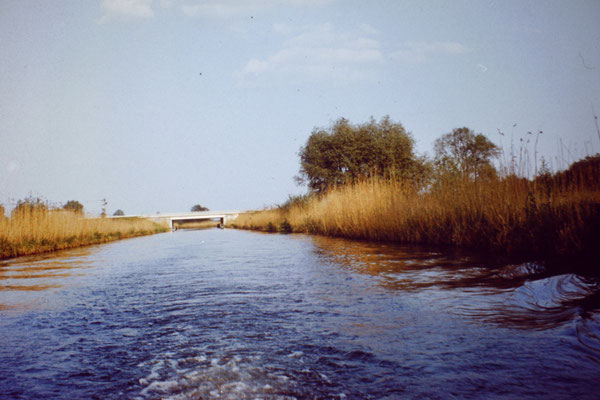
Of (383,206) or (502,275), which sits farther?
(383,206)

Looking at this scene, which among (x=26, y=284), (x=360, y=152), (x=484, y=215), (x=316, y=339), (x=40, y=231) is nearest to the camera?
(x=316, y=339)

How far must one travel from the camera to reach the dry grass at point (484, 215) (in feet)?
15.4

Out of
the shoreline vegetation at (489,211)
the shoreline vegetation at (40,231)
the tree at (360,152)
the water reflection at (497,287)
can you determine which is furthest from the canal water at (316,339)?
the tree at (360,152)

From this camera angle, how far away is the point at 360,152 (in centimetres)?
2455

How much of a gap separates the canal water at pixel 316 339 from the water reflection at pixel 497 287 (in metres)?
0.02

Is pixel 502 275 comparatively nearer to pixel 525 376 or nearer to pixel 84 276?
pixel 525 376

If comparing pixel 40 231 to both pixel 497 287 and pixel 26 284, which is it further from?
pixel 497 287

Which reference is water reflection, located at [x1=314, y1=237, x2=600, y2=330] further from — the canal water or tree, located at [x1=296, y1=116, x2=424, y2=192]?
tree, located at [x1=296, y1=116, x2=424, y2=192]

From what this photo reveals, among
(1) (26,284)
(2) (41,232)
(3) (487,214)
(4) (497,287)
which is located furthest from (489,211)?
(2) (41,232)

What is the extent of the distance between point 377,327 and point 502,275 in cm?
227

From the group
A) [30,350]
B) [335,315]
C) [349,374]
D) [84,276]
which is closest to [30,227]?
[84,276]

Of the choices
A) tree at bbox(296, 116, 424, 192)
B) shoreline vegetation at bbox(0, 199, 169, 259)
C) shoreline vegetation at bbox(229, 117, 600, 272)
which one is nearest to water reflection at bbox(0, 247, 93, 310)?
shoreline vegetation at bbox(0, 199, 169, 259)

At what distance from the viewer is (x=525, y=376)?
155 cm

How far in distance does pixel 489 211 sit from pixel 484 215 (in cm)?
20
